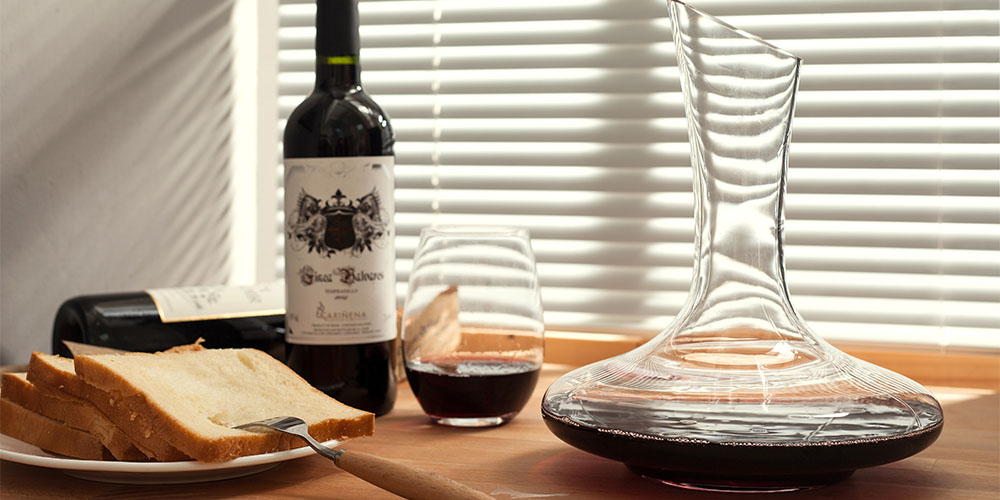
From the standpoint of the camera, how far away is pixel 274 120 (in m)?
1.61

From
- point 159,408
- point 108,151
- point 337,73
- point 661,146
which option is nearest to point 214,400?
point 159,408

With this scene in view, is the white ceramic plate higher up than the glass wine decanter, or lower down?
lower down

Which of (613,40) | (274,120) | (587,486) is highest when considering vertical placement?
(613,40)

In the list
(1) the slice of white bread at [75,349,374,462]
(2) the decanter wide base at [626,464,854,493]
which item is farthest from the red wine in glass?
(2) the decanter wide base at [626,464,854,493]

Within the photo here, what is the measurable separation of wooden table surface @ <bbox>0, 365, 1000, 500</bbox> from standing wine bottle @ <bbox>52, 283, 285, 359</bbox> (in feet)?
0.96

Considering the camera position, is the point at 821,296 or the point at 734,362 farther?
the point at 821,296

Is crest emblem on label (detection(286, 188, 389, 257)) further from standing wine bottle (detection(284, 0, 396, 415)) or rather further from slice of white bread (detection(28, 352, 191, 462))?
slice of white bread (detection(28, 352, 191, 462))

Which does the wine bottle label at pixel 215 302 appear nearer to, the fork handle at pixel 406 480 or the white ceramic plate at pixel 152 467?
the white ceramic plate at pixel 152 467

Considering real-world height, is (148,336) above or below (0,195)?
below

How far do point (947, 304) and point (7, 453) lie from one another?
1200mm

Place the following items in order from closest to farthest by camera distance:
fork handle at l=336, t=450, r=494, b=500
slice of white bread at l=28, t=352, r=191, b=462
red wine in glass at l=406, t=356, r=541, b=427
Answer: fork handle at l=336, t=450, r=494, b=500 → slice of white bread at l=28, t=352, r=191, b=462 → red wine in glass at l=406, t=356, r=541, b=427

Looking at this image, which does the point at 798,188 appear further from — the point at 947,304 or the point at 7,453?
the point at 7,453

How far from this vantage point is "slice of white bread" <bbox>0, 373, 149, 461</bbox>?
66cm

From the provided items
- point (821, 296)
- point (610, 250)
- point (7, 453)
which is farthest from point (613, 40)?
point (7, 453)
